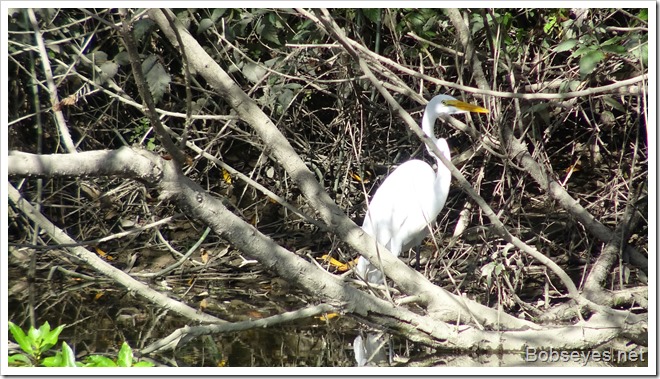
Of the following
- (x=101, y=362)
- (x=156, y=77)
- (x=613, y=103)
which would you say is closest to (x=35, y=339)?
(x=101, y=362)

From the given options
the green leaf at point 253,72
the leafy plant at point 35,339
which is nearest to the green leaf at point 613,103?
the green leaf at point 253,72

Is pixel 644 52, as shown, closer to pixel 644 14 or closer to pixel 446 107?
pixel 644 14

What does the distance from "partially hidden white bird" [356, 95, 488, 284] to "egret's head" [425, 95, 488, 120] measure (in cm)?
5

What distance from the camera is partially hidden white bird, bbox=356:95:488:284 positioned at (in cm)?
316

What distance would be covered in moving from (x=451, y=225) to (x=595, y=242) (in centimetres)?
74

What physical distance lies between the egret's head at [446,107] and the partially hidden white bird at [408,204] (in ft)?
0.15

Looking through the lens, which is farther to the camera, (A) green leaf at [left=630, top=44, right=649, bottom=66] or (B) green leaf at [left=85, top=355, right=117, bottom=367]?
(A) green leaf at [left=630, top=44, right=649, bottom=66]

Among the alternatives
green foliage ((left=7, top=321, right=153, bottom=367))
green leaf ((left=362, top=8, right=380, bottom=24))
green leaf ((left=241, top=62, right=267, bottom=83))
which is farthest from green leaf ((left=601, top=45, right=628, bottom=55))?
green foliage ((left=7, top=321, right=153, bottom=367))

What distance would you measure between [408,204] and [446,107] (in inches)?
19.1

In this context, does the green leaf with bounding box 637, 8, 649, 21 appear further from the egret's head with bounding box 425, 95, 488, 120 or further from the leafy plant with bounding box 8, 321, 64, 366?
the leafy plant with bounding box 8, 321, 64, 366

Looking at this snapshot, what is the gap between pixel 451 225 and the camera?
3744 mm

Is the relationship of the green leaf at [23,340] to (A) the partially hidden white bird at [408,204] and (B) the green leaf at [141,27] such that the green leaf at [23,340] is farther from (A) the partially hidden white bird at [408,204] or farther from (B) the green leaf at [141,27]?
(A) the partially hidden white bird at [408,204]

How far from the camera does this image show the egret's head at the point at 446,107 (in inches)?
115

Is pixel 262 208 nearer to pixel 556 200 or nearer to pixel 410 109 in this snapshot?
pixel 410 109
